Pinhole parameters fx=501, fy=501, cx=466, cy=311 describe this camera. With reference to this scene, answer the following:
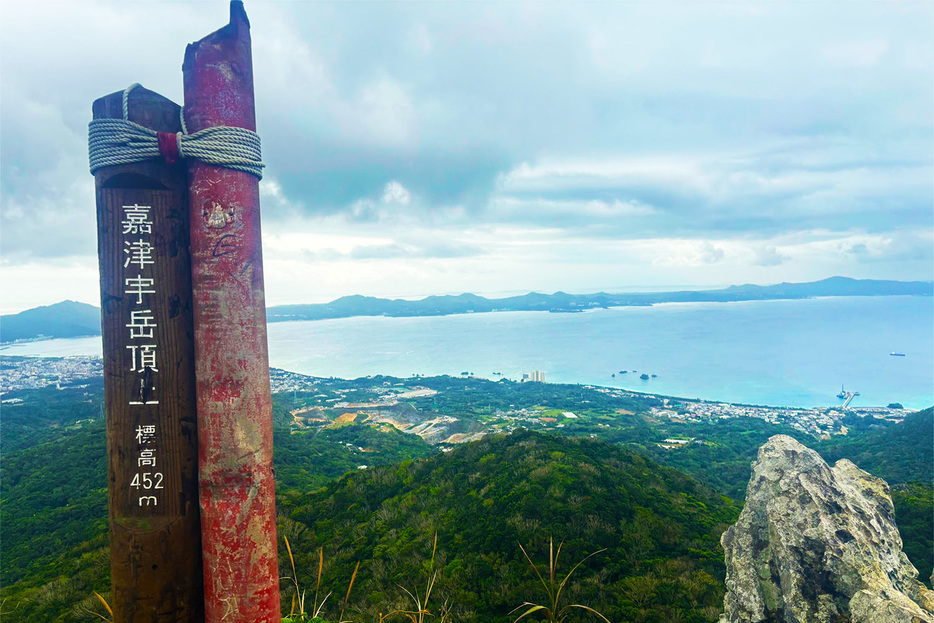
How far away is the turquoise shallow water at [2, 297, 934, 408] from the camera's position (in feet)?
175

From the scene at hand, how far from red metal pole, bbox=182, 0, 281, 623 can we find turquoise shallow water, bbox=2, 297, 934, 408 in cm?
5260

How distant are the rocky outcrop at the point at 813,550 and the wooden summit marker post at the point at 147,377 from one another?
12.7ft

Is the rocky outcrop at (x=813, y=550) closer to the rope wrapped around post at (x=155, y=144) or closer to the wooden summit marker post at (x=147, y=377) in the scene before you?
the wooden summit marker post at (x=147, y=377)

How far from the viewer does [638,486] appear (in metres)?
10.8

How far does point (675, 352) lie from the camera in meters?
76.2

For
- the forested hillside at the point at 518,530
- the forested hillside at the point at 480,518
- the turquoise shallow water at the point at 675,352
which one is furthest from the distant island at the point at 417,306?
the forested hillside at the point at 518,530

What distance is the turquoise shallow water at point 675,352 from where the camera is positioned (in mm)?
53406

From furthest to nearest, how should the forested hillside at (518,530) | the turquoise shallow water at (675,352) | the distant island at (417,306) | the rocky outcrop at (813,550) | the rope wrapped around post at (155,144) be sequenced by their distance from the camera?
the distant island at (417,306)
the turquoise shallow water at (675,352)
the forested hillside at (518,530)
the rocky outcrop at (813,550)
the rope wrapped around post at (155,144)

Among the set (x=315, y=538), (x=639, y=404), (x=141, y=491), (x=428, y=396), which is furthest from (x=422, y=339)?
(x=141, y=491)

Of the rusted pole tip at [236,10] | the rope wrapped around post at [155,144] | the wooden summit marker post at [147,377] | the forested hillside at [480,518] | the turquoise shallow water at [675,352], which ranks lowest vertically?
the turquoise shallow water at [675,352]

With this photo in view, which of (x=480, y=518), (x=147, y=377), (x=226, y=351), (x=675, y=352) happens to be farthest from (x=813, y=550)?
(x=675, y=352)

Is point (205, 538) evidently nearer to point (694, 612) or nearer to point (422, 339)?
point (694, 612)

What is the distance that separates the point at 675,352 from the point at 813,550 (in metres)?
78.2

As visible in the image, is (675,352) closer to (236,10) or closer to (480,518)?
(480,518)
